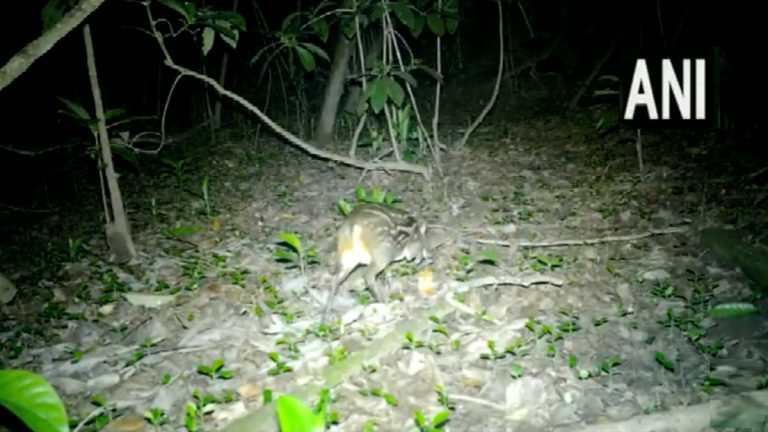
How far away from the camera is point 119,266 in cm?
516

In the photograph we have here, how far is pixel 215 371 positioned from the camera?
3.54 metres

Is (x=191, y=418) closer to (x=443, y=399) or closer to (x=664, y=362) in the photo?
(x=443, y=399)

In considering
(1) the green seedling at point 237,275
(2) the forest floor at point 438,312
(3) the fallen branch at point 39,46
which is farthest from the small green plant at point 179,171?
(3) the fallen branch at point 39,46

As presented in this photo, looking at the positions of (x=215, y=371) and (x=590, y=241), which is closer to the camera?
(x=215, y=371)

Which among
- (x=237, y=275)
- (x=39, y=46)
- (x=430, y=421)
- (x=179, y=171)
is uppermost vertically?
(x=39, y=46)

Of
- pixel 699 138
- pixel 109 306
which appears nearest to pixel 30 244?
pixel 109 306

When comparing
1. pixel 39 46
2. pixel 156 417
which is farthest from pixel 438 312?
pixel 39 46

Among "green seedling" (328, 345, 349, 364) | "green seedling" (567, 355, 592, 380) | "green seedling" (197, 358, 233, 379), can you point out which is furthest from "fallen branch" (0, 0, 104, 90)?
"green seedling" (567, 355, 592, 380)

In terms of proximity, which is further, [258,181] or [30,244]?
[258,181]

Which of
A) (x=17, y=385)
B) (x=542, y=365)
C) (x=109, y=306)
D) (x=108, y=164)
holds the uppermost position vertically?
(x=108, y=164)

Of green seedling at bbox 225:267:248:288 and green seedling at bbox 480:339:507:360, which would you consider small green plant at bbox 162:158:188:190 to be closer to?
green seedling at bbox 225:267:248:288

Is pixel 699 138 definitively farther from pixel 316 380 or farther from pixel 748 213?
pixel 316 380

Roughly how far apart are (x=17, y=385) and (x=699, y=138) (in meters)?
7.72

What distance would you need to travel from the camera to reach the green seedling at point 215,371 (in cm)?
348
